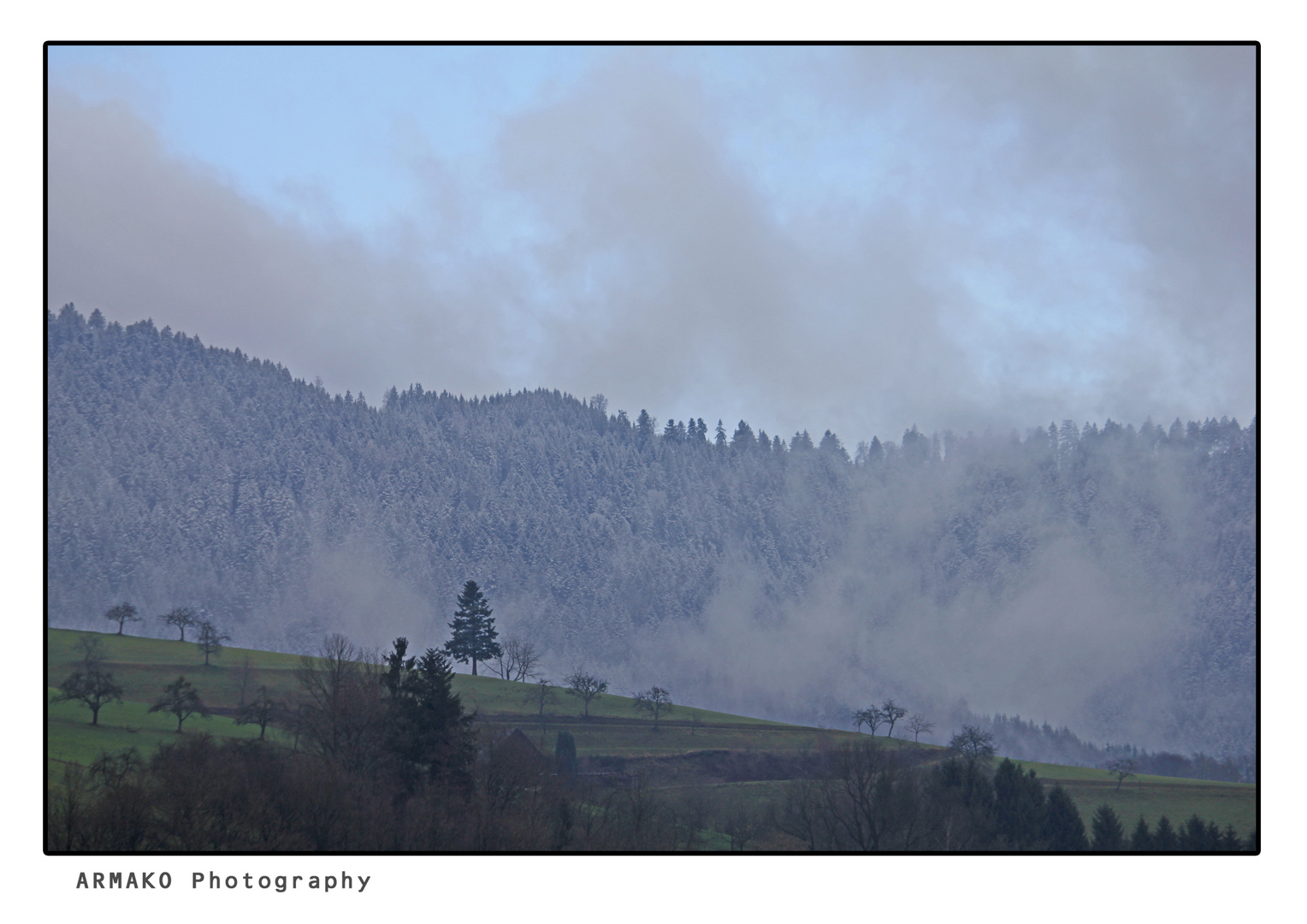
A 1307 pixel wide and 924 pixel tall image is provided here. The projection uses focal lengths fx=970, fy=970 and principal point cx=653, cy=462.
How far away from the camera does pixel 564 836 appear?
57281 millimetres

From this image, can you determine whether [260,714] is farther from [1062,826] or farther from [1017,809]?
[1062,826]

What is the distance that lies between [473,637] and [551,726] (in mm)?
29036

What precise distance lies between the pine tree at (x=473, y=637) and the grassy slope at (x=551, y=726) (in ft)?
29.2

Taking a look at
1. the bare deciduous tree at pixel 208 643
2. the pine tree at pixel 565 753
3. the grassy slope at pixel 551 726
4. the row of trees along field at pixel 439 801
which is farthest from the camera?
the bare deciduous tree at pixel 208 643

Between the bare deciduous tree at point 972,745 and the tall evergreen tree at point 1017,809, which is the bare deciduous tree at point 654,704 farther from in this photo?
the tall evergreen tree at point 1017,809

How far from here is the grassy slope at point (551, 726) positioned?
95.4m

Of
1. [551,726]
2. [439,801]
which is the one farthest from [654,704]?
[439,801]

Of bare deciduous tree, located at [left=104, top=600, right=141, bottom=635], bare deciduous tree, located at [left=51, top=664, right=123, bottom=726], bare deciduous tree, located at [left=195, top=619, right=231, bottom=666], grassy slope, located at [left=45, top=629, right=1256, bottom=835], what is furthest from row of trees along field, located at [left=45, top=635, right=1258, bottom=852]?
bare deciduous tree, located at [left=104, top=600, right=141, bottom=635]

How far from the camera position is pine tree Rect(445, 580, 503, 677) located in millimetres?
154250

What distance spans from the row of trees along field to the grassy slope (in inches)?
212

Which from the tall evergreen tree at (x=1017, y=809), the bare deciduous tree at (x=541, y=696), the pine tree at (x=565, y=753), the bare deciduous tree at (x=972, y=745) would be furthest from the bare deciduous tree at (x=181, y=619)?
the tall evergreen tree at (x=1017, y=809)

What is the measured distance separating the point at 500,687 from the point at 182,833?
10187 cm

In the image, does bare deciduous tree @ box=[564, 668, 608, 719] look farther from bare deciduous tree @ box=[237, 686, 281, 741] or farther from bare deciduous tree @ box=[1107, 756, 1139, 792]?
bare deciduous tree @ box=[1107, 756, 1139, 792]
